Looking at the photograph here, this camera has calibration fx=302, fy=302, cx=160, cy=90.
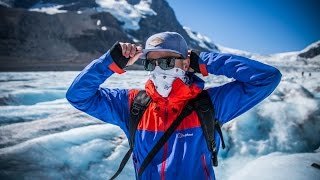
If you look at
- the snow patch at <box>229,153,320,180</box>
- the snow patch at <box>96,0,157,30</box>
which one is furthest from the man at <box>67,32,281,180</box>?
the snow patch at <box>96,0,157,30</box>

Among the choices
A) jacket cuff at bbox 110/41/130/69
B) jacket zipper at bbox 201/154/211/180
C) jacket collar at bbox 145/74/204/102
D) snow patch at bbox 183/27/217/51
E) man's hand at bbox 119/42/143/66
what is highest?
man's hand at bbox 119/42/143/66

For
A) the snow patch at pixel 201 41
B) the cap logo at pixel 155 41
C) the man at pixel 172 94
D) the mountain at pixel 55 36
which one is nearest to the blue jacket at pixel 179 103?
the man at pixel 172 94

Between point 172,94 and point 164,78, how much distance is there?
5.9 inches

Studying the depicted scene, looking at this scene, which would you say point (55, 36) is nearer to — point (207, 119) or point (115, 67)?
point (115, 67)

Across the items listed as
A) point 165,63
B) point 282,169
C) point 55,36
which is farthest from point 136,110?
point 55,36

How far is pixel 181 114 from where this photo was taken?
1.87 metres

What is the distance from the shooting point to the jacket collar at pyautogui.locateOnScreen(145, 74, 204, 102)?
1.90 metres

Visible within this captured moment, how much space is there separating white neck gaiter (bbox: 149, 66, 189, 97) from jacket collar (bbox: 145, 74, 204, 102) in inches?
1.8

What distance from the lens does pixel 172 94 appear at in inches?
75.3

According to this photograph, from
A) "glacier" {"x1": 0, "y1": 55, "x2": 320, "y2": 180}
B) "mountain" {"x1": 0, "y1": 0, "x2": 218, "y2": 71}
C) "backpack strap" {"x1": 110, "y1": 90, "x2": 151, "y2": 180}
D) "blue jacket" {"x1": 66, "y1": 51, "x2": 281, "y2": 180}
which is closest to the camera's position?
"blue jacket" {"x1": 66, "y1": 51, "x2": 281, "y2": 180}

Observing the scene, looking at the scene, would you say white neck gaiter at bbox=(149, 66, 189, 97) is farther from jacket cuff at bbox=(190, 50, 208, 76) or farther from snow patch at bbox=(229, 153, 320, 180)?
snow patch at bbox=(229, 153, 320, 180)

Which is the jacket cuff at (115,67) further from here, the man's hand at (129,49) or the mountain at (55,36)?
the mountain at (55,36)

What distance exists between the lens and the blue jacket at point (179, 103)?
180 centimetres

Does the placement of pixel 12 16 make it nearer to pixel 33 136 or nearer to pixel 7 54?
pixel 7 54
